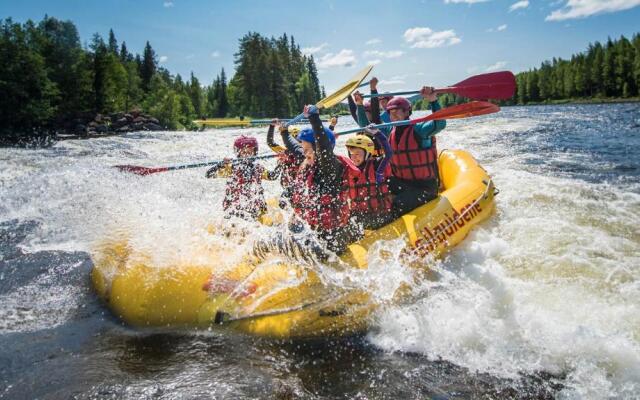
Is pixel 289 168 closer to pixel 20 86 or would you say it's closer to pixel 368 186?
pixel 368 186

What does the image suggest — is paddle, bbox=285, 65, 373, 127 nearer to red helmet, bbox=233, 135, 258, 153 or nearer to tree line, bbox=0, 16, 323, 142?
red helmet, bbox=233, 135, 258, 153

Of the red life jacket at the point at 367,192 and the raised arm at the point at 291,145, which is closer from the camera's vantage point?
the red life jacket at the point at 367,192

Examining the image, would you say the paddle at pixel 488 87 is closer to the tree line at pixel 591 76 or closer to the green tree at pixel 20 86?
the green tree at pixel 20 86

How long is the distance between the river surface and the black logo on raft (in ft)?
0.76

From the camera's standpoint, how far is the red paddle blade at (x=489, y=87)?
5.51 m

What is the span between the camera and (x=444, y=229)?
4.29 m

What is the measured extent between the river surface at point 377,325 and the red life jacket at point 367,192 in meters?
0.45

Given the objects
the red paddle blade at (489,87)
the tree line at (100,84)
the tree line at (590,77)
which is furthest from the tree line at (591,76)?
the red paddle blade at (489,87)

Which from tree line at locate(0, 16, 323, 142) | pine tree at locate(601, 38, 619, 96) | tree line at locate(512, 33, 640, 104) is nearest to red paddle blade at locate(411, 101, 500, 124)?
tree line at locate(0, 16, 323, 142)

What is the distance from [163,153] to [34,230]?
9764 millimetres

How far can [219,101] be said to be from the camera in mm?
64688

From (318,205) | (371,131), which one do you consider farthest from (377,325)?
(371,131)

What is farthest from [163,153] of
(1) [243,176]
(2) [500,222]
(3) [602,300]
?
(3) [602,300]

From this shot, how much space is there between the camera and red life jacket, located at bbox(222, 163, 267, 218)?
484cm
